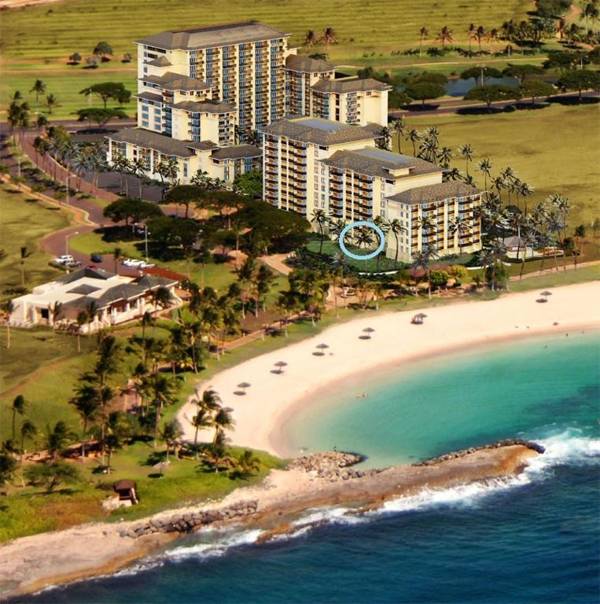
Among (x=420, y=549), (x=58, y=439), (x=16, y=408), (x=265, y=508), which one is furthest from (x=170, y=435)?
(x=420, y=549)

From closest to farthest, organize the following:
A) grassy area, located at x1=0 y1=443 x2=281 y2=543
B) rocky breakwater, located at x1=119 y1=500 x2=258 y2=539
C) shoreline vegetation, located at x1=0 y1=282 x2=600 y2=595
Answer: shoreline vegetation, located at x1=0 y1=282 x2=600 y2=595, rocky breakwater, located at x1=119 y1=500 x2=258 y2=539, grassy area, located at x1=0 y1=443 x2=281 y2=543

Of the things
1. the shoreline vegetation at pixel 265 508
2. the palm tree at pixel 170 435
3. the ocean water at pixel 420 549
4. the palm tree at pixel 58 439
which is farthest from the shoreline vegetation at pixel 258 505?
the palm tree at pixel 58 439

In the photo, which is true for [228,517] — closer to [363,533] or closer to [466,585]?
[363,533]

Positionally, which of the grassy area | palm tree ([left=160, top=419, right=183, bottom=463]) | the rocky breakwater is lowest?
the rocky breakwater

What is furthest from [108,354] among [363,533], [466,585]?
[466,585]

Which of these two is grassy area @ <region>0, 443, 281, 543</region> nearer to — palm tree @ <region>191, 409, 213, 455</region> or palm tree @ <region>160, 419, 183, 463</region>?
palm tree @ <region>160, 419, 183, 463</region>

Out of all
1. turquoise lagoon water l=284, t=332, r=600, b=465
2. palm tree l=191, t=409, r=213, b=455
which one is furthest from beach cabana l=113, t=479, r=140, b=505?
turquoise lagoon water l=284, t=332, r=600, b=465
